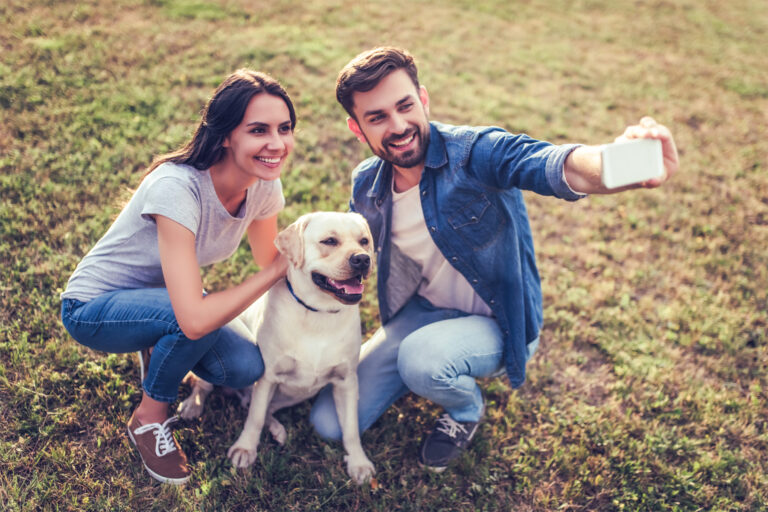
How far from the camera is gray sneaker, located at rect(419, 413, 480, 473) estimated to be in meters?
2.83

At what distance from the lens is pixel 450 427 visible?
2.89 meters

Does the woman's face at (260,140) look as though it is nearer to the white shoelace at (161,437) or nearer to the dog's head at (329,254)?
the dog's head at (329,254)

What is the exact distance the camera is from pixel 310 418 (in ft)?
9.77

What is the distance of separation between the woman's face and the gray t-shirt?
20cm

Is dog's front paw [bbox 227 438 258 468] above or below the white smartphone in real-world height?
below

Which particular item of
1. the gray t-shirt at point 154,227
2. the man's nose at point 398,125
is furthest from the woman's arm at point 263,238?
the man's nose at point 398,125

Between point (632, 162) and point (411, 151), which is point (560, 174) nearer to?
point (632, 162)

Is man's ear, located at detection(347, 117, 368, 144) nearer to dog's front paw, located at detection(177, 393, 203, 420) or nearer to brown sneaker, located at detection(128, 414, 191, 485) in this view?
dog's front paw, located at detection(177, 393, 203, 420)

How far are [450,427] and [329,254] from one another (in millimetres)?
1235

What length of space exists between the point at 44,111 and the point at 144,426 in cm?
386

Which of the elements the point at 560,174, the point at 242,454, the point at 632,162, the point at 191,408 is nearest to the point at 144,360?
the point at 191,408

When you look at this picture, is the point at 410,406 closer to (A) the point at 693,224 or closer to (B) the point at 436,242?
A: (B) the point at 436,242

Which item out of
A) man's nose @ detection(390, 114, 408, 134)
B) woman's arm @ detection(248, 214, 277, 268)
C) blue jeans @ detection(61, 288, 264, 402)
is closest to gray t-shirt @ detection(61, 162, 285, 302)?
blue jeans @ detection(61, 288, 264, 402)

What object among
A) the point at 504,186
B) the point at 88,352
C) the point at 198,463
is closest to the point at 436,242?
the point at 504,186
